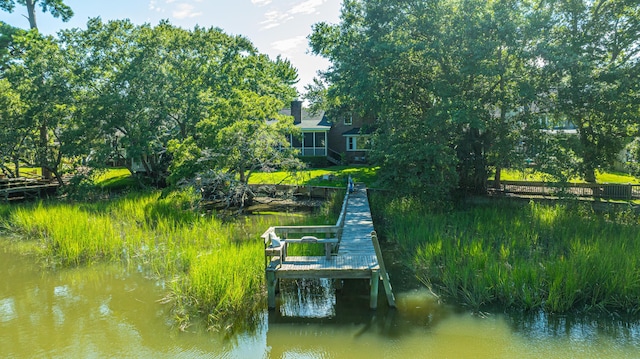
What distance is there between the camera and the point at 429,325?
652 cm

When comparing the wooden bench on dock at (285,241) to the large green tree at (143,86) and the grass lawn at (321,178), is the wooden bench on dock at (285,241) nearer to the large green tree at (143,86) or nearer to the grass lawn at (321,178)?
the grass lawn at (321,178)

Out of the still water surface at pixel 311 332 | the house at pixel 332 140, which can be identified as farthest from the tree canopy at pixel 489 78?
the house at pixel 332 140

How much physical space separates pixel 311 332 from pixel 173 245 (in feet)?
15.3

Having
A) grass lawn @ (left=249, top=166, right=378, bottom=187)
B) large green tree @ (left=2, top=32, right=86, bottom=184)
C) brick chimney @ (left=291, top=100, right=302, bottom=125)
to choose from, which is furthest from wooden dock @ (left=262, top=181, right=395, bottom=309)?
brick chimney @ (left=291, top=100, right=302, bottom=125)

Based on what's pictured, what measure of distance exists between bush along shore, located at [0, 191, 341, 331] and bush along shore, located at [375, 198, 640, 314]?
3.45 m

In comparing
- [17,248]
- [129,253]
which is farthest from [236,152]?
[17,248]

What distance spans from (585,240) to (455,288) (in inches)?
143

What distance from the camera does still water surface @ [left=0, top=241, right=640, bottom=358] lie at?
19.1 feet

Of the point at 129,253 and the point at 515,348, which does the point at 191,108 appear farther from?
the point at 515,348

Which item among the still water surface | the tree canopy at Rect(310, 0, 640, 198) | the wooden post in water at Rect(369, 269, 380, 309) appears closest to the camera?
the still water surface

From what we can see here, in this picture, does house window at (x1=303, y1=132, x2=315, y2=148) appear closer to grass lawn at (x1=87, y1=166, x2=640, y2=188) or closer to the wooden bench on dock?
grass lawn at (x1=87, y1=166, x2=640, y2=188)

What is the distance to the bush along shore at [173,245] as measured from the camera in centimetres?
681

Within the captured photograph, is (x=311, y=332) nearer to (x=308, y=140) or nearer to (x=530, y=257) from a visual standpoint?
(x=530, y=257)

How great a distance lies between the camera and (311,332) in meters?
6.44
